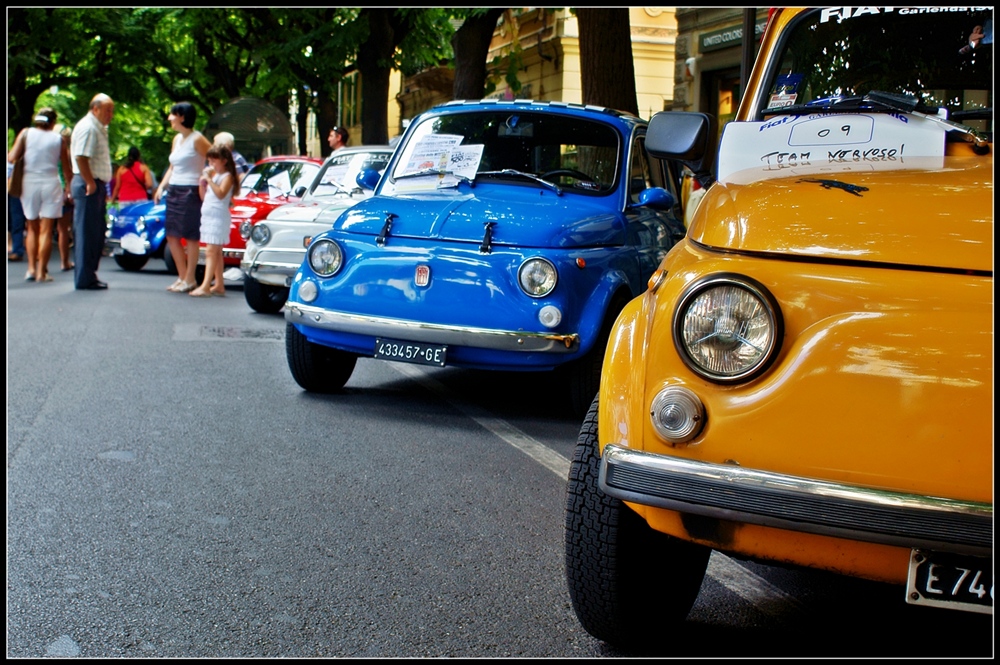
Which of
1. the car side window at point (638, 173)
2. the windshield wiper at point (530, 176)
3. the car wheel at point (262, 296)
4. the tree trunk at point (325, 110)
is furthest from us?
the tree trunk at point (325, 110)

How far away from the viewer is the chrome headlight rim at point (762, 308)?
9.12ft

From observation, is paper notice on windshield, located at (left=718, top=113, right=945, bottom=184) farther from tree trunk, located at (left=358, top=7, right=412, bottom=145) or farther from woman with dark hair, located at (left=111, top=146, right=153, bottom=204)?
tree trunk, located at (left=358, top=7, right=412, bottom=145)

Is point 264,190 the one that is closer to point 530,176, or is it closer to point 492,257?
point 530,176

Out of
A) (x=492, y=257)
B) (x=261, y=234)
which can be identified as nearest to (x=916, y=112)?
(x=492, y=257)

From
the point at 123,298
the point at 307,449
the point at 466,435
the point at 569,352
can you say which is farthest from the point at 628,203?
the point at 123,298

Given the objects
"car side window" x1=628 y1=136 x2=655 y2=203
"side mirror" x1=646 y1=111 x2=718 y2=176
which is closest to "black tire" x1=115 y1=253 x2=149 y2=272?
"car side window" x1=628 y1=136 x2=655 y2=203

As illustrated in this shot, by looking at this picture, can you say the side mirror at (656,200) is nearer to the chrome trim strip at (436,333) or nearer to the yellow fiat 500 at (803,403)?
the chrome trim strip at (436,333)

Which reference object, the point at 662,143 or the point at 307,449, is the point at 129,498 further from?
the point at 662,143

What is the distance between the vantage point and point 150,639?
126 inches

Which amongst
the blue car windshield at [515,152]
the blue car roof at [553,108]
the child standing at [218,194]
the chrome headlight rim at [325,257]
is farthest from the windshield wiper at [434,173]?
the child standing at [218,194]

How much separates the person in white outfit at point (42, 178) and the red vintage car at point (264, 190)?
1943 millimetres

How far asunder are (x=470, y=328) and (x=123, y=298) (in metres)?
7.24

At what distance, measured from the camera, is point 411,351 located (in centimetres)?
652

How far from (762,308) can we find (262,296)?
9.15m
